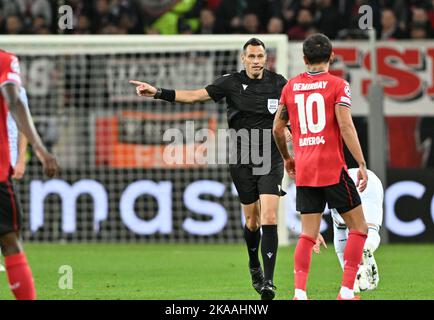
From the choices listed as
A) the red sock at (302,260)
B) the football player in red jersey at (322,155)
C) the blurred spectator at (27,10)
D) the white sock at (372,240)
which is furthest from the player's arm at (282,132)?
the blurred spectator at (27,10)

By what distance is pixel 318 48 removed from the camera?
805 cm

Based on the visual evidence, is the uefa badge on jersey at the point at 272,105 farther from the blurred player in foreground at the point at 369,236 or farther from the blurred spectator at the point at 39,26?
the blurred spectator at the point at 39,26

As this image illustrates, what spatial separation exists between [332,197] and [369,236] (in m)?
1.80

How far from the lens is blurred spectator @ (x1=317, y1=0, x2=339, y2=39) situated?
58.0 feet

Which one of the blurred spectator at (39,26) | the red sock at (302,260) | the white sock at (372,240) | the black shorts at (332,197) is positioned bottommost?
the white sock at (372,240)

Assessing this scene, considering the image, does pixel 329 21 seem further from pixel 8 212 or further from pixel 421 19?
pixel 8 212

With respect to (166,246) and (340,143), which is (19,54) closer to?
(166,246)

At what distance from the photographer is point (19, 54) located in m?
17.0

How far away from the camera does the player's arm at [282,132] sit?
8.38m

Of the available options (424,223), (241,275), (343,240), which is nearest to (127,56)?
(424,223)

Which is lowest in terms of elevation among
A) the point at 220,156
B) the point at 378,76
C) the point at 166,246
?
the point at 166,246

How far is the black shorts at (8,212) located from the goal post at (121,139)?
8881 millimetres

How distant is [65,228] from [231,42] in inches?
144

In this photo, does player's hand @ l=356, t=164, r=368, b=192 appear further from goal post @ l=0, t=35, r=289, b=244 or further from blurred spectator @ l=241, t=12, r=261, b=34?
blurred spectator @ l=241, t=12, r=261, b=34
